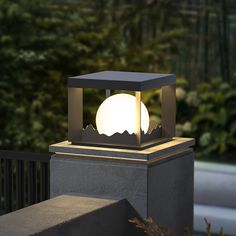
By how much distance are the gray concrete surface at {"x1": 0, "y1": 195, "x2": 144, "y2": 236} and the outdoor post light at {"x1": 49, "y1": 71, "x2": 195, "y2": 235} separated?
11 centimetres

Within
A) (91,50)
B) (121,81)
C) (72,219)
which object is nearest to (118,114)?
(121,81)

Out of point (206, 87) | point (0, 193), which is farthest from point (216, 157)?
point (0, 193)

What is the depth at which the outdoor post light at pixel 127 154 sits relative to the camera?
4914mm

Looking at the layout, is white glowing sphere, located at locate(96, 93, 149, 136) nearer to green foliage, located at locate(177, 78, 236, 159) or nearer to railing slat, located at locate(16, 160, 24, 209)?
railing slat, located at locate(16, 160, 24, 209)

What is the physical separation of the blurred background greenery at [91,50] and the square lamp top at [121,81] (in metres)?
5.73

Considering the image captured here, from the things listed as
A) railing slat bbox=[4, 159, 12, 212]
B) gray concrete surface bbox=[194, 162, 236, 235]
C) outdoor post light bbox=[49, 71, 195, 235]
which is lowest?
gray concrete surface bbox=[194, 162, 236, 235]

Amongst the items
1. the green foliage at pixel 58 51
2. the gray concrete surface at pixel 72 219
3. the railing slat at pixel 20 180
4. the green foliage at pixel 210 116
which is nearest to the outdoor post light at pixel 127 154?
the gray concrete surface at pixel 72 219

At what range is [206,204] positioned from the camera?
26.9ft

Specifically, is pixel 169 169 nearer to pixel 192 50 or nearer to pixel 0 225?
pixel 0 225

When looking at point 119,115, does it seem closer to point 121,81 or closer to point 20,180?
point 121,81

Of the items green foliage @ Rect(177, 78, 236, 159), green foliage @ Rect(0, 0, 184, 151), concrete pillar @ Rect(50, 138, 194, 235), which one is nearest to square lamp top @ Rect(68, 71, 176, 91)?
concrete pillar @ Rect(50, 138, 194, 235)

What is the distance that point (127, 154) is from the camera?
4.91 meters

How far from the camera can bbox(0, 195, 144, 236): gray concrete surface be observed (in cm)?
429

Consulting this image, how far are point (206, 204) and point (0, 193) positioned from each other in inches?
104
